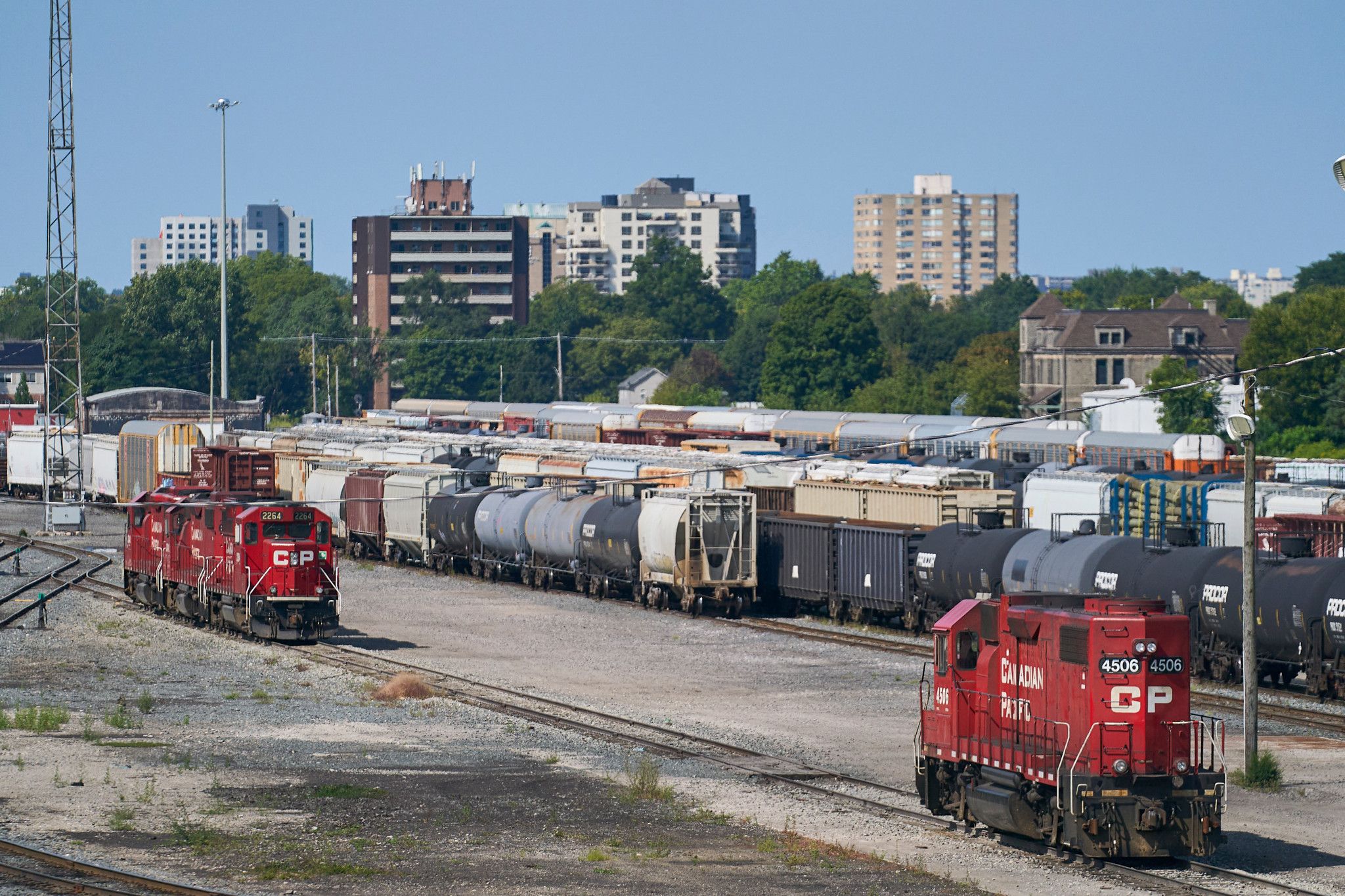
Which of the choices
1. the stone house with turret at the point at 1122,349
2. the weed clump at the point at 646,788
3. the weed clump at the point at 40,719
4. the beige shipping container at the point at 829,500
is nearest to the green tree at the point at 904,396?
the stone house with turret at the point at 1122,349

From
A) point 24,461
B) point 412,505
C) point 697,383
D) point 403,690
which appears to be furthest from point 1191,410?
point 697,383

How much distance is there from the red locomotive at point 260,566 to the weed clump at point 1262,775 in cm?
2197

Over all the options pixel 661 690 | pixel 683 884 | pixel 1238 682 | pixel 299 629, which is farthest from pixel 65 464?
pixel 683 884

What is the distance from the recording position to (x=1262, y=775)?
24.6 metres

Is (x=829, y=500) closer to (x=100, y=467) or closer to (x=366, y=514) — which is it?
(x=366, y=514)

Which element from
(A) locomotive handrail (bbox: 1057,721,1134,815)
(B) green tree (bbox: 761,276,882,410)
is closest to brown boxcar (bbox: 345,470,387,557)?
(A) locomotive handrail (bbox: 1057,721,1134,815)

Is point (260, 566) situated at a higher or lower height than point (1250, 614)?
lower

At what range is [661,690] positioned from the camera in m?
34.8

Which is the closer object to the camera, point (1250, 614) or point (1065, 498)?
point (1250, 614)

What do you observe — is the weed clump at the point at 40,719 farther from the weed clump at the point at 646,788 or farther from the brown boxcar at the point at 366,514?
the brown boxcar at the point at 366,514

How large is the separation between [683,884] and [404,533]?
44641mm

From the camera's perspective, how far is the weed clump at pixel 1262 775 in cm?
2456

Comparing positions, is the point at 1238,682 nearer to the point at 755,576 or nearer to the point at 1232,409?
the point at 755,576

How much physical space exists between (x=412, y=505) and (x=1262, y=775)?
134ft
